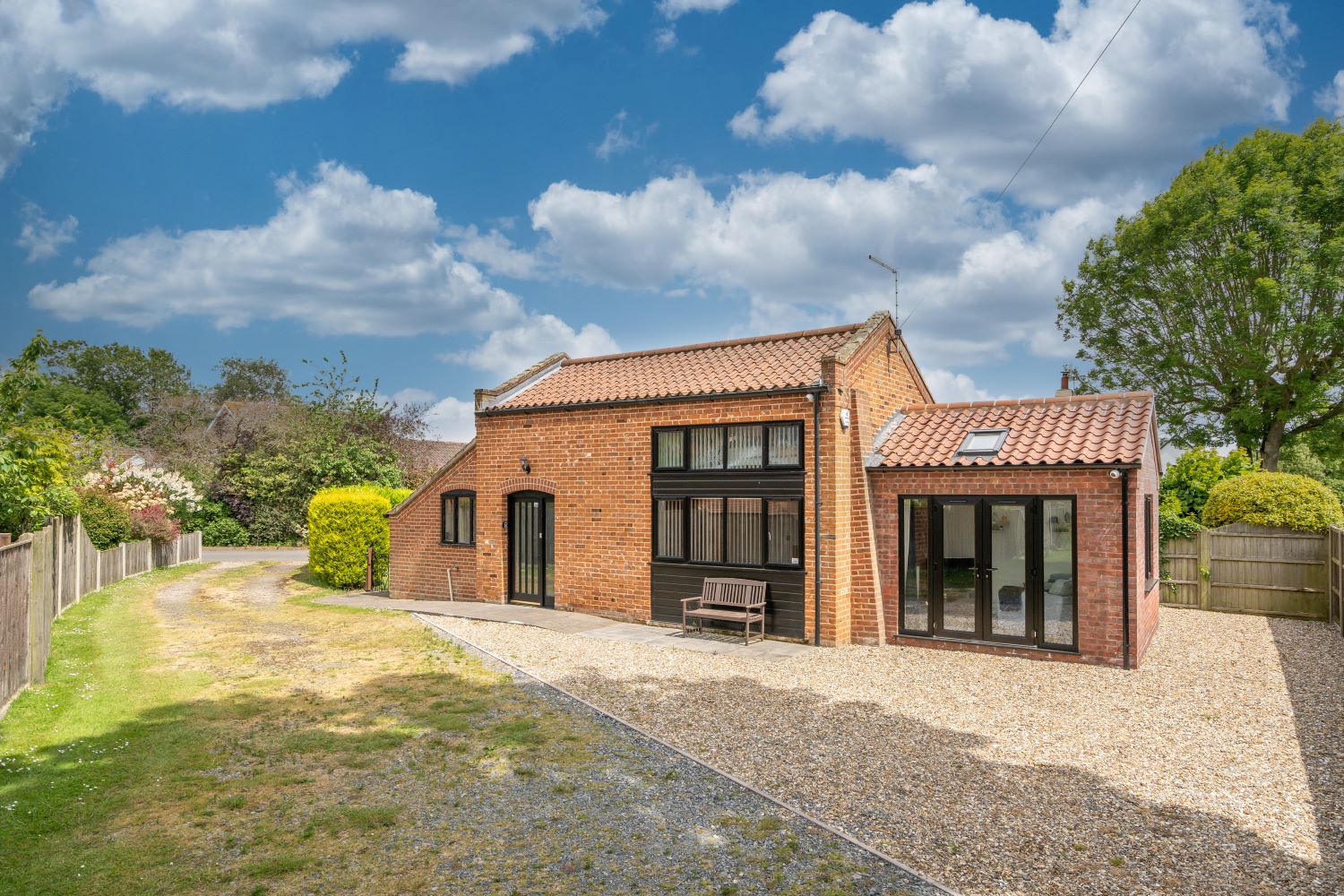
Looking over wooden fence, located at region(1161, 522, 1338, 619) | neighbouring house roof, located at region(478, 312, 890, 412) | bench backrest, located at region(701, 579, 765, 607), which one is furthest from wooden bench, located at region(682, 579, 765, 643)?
wooden fence, located at region(1161, 522, 1338, 619)

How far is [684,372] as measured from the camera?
15.4 metres

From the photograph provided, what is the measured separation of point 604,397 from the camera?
591 inches

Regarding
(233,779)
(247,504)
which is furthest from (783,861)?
(247,504)

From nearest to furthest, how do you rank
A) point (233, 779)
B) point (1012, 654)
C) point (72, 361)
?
1. point (233, 779)
2. point (1012, 654)
3. point (72, 361)

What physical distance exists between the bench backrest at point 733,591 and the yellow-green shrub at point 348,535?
1039 centimetres

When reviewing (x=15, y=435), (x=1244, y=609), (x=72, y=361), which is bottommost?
(x=1244, y=609)

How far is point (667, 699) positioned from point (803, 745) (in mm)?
2134

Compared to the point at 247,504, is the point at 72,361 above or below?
above

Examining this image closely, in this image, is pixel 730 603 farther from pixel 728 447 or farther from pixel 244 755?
pixel 244 755

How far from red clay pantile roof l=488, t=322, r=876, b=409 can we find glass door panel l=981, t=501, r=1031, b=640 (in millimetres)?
3503

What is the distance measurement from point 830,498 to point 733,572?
221 cm

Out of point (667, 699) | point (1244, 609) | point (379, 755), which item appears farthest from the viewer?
point (1244, 609)

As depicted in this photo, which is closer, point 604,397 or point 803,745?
point 803,745

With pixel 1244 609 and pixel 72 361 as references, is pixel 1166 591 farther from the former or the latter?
pixel 72 361
